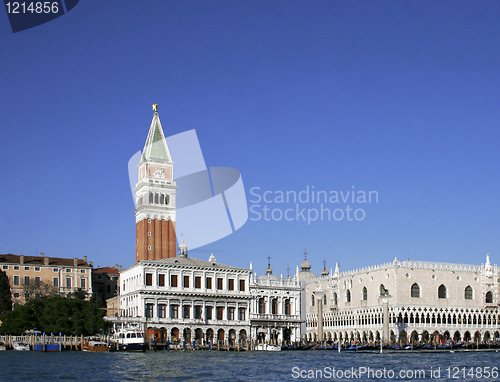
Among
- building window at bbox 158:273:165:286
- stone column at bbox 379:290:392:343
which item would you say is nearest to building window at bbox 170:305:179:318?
building window at bbox 158:273:165:286

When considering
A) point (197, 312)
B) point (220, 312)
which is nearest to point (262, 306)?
point (220, 312)

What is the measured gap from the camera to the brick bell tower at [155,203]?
8081 cm

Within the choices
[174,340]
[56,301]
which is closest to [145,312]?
[174,340]

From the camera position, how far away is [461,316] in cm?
7562

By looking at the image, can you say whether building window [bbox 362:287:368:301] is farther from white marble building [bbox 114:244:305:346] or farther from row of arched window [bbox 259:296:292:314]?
row of arched window [bbox 259:296:292:314]

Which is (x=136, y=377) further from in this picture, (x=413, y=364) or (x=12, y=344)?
(x=12, y=344)

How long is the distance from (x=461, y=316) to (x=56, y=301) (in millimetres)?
44038

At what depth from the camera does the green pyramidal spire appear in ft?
275

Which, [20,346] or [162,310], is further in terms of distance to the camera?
[162,310]

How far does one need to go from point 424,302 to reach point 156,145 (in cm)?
3712

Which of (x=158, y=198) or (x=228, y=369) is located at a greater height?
(x=158, y=198)

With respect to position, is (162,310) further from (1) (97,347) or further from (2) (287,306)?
(2) (287,306)

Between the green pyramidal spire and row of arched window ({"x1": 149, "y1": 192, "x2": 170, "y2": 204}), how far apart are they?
15.3 feet

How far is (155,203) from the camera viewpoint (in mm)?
82000
